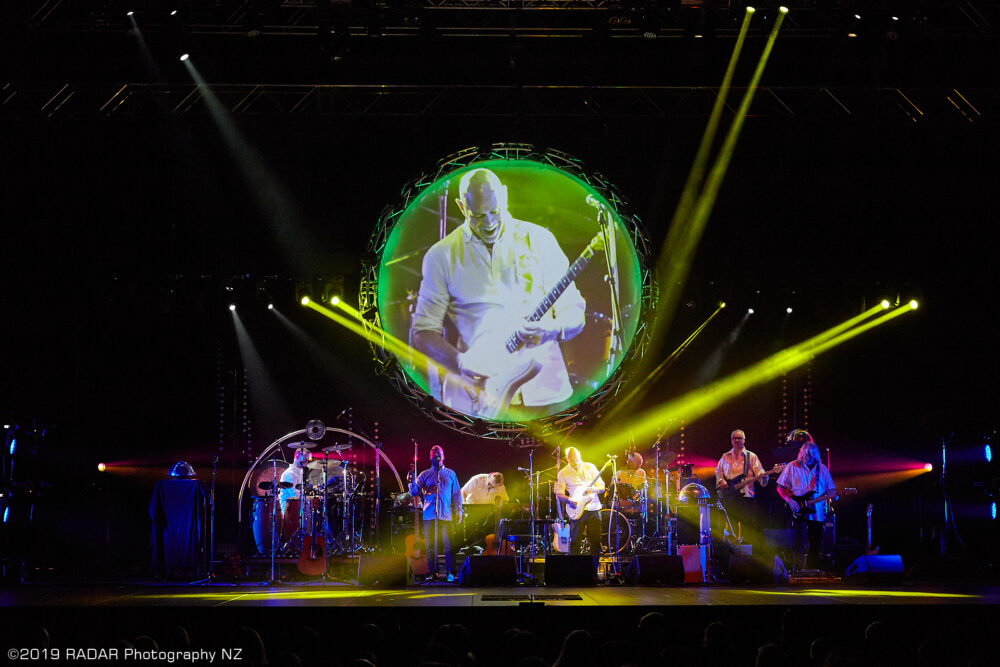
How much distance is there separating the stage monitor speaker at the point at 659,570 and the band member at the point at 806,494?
1.94 m

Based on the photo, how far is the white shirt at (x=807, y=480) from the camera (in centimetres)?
1059

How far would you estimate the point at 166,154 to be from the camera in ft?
38.0

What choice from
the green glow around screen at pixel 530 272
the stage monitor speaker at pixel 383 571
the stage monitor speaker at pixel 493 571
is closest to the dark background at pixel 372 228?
the green glow around screen at pixel 530 272

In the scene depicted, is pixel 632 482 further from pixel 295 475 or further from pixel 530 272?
pixel 295 475

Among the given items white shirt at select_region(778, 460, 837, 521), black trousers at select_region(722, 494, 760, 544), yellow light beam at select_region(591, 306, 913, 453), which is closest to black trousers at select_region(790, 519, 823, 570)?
white shirt at select_region(778, 460, 837, 521)

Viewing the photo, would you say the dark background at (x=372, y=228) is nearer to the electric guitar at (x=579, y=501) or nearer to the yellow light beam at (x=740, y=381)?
the yellow light beam at (x=740, y=381)

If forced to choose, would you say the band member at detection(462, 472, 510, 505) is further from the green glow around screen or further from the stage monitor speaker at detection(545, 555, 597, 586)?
the stage monitor speaker at detection(545, 555, 597, 586)

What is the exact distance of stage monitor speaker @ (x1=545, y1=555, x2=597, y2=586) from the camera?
9.12 meters

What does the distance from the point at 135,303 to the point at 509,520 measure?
17.6 ft

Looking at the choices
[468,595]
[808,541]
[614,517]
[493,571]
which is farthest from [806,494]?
[468,595]

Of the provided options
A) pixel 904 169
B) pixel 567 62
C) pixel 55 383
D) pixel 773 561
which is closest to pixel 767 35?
pixel 567 62

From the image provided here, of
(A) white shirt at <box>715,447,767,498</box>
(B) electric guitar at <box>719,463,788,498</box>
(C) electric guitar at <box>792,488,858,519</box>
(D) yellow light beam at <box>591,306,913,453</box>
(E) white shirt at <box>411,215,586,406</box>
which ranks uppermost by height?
(E) white shirt at <box>411,215,586,406</box>

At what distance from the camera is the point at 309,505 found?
11156mm

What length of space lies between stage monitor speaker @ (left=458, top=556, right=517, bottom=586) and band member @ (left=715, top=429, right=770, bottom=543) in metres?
3.03
